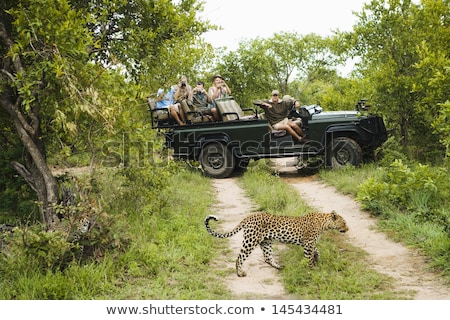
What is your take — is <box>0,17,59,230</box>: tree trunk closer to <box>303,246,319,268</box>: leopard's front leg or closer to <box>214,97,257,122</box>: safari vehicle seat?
Result: <box>303,246,319,268</box>: leopard's front leg

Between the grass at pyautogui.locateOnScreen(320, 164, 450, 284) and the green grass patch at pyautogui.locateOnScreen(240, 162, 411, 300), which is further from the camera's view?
the grass at pyautogui.locateOnScreen(320, 164, 450, 284)

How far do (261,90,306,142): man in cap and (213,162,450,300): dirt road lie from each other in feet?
8.66

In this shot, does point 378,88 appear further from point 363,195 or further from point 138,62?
point 138,62

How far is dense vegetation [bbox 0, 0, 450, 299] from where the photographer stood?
234 inches

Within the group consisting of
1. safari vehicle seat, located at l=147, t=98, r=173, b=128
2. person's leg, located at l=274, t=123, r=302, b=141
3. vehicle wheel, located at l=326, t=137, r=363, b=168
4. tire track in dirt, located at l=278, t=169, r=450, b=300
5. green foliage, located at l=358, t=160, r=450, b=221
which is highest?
safari vehicle seat, located at l=147, t=98, r=173, b=128

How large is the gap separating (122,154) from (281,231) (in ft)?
9.39

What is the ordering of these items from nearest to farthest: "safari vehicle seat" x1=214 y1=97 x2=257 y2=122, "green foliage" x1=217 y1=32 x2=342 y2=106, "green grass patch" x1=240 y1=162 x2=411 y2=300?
"green grass patch" x1=240 y1=162 x2=411 y2=300 < "safari vehicle seat" x1=214 y1=97 x2=257 y2=122 < "green foliage" x1=217 y1=32 x2=342 y2=106

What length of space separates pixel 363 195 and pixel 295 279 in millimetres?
3327

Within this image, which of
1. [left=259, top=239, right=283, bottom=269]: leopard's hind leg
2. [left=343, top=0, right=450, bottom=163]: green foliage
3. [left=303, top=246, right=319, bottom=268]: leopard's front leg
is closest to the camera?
[left=303, top=246, right=319, bottom=268]: leopard's front leg

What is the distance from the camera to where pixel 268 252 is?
238 inches

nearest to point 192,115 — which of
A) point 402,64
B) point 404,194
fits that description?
point 402,64

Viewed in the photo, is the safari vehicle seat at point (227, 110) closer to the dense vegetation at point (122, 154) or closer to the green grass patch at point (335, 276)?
the dense vegetation at point (122, 154)

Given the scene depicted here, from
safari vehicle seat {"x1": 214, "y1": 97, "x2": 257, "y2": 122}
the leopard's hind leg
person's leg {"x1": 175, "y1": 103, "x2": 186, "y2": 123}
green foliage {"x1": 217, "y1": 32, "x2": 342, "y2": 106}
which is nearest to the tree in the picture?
the leopard's hind leg

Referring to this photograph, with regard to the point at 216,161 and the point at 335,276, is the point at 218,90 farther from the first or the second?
the point at 335,276
